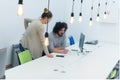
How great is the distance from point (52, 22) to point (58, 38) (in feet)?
9.45

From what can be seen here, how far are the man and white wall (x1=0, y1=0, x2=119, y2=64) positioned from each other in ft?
4.52

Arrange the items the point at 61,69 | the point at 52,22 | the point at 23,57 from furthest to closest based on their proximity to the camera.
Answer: the point at 52,22, the point at 23,57, the point at 61,69

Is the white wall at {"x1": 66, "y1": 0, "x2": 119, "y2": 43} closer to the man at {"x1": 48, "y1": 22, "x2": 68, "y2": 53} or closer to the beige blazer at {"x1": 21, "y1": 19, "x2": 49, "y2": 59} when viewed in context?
the man at {"x1": 48, "y1": 22, "x2": 68, "y2": 53}

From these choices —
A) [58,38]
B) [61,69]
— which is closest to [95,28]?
[58,38]

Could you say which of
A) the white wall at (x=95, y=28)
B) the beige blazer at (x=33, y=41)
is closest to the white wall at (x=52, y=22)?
the white wall at (x=95, y=28)

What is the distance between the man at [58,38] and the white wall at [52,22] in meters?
1.38

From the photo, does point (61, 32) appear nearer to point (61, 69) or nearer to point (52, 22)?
point (61, 69)

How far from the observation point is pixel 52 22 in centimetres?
797

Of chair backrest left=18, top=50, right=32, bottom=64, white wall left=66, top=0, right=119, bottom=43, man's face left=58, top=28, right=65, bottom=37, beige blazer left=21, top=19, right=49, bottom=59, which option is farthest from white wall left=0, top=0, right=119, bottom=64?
chair backrest left=18, top=50, right=32, bottom=64

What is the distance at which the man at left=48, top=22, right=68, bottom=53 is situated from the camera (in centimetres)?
494

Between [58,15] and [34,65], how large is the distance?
4.80m

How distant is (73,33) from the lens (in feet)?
27.6

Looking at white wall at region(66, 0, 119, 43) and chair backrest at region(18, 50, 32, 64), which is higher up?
white wall at region(66, 0, 119, 43)

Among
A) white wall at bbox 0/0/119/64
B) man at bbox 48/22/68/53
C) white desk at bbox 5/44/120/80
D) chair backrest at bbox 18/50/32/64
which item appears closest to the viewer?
white desk at bbox 5/44/120/80
